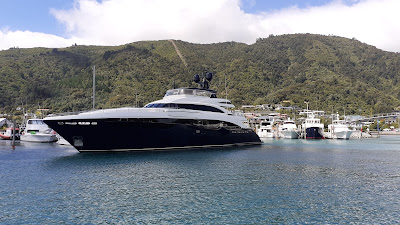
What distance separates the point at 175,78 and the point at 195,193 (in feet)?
466

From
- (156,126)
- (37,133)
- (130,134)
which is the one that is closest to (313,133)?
(156,126)

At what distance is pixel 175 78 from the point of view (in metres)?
157

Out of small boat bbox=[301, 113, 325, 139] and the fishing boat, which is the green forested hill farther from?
the fishing boat

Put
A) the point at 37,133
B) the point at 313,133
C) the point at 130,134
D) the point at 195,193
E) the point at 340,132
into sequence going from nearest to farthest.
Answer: the point at 195,193 < the point at 130,134 < the point at 37,133 < the point at 340,132 < the point at 313,133

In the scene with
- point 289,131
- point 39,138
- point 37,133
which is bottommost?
point 39,138

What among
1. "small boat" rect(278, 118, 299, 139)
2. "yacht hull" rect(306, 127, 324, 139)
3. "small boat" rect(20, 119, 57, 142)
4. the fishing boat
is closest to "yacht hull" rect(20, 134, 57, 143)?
"small boat" rect(20, 119, 57, 142)

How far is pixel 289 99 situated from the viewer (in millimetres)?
151500

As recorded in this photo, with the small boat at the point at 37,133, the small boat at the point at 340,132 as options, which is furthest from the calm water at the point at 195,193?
the small boat at the point at 340,132

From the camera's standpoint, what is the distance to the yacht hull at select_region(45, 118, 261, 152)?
32.8m

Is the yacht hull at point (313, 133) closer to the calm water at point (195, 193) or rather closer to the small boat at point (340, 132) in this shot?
the small boat at point (340, 132)

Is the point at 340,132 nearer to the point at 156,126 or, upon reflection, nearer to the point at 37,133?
the point at 156,126

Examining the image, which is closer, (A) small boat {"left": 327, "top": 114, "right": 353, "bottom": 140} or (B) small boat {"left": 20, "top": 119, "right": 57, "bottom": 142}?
(B) small boat {"left": 20, "top": 119, "right": 57, "bottom": 142}

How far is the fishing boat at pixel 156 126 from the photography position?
1291 inches

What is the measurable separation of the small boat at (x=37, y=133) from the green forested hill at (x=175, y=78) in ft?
163
